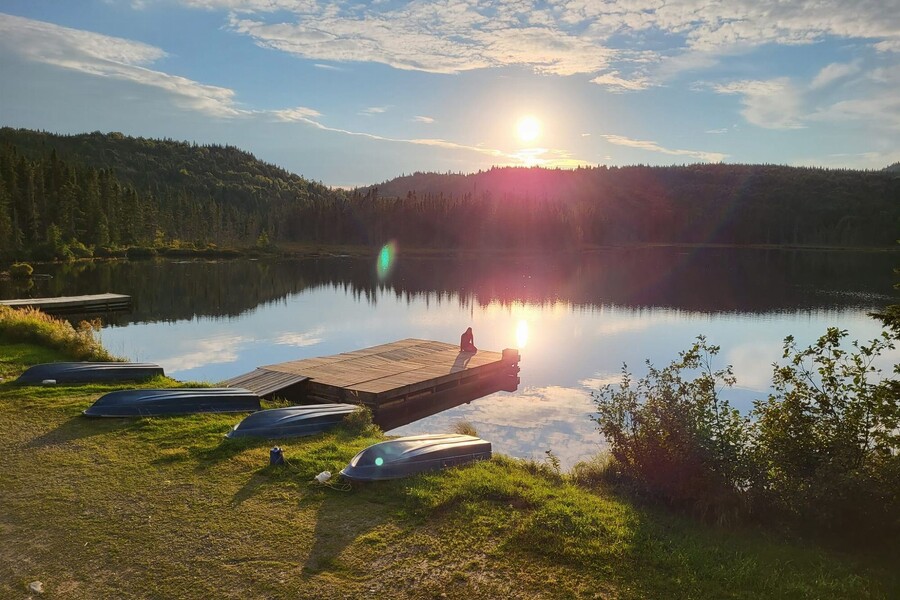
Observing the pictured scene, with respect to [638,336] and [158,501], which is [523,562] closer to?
[158,501]

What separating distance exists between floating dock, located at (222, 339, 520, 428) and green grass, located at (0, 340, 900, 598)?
669 centimetres

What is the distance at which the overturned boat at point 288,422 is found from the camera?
1009 cm

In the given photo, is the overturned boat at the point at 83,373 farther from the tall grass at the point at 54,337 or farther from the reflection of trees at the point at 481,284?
the reflection of trees at the point at 481,284

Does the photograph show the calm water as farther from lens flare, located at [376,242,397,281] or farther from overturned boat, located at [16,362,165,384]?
overturned boat, located at [16,362,165,384]

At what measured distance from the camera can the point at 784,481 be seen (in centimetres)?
759

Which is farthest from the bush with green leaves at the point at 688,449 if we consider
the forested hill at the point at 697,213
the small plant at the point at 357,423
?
the forested hill at the point at 697,213

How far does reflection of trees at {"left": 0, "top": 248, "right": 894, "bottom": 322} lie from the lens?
1578 inches

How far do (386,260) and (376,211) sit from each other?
83.8 ft

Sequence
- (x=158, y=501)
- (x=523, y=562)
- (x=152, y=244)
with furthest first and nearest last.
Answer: (x=152, y=244) → (x=158, y=501) → (x=523, y=562)

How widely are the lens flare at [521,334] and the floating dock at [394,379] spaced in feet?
18.3

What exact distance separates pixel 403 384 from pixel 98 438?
8.34 m

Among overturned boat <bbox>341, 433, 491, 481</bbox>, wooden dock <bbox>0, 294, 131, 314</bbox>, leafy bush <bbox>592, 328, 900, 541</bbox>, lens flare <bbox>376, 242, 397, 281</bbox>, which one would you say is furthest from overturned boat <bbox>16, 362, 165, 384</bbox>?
lens flare <bbox>376, 242, 397, 281</bbox>

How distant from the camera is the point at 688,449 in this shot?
7973 millimetres

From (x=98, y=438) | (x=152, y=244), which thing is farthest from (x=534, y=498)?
(x=152, y=244)
